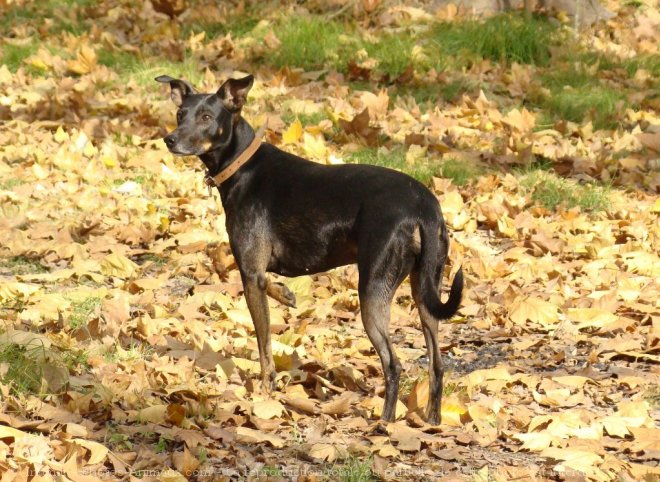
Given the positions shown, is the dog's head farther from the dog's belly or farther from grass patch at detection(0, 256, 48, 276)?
grass patch at detection(0, 256, 48, 276)

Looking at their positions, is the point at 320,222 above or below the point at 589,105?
above

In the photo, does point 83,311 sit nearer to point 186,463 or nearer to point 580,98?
point 186,463

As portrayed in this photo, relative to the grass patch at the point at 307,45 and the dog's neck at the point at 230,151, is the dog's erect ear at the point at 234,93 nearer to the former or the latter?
the dog's neck at the point at 230,151

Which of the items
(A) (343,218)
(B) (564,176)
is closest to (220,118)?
(A) (343,218)

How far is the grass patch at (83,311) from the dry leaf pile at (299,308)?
40 millimetres

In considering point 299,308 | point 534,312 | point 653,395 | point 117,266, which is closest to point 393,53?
point 117,266

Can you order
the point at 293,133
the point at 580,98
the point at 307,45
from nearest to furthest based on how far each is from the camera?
the point at 293,133, the point at 580,98, the point at 307,45

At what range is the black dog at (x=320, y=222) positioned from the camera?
16.5 feet

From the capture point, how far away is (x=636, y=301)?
684 cm

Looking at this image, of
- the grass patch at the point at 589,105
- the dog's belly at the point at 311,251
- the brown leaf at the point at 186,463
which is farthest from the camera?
the grass patch at the point at 589,105

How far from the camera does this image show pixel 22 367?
5164 millimetres

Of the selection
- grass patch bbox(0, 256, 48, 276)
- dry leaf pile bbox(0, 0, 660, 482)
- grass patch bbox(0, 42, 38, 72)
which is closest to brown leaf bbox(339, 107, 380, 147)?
dry leaf pile bbox(0, 0, 660, 482)

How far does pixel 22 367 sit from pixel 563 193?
5.22 m

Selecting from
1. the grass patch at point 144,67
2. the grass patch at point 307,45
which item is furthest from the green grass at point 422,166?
the grass patch at point 307,45
